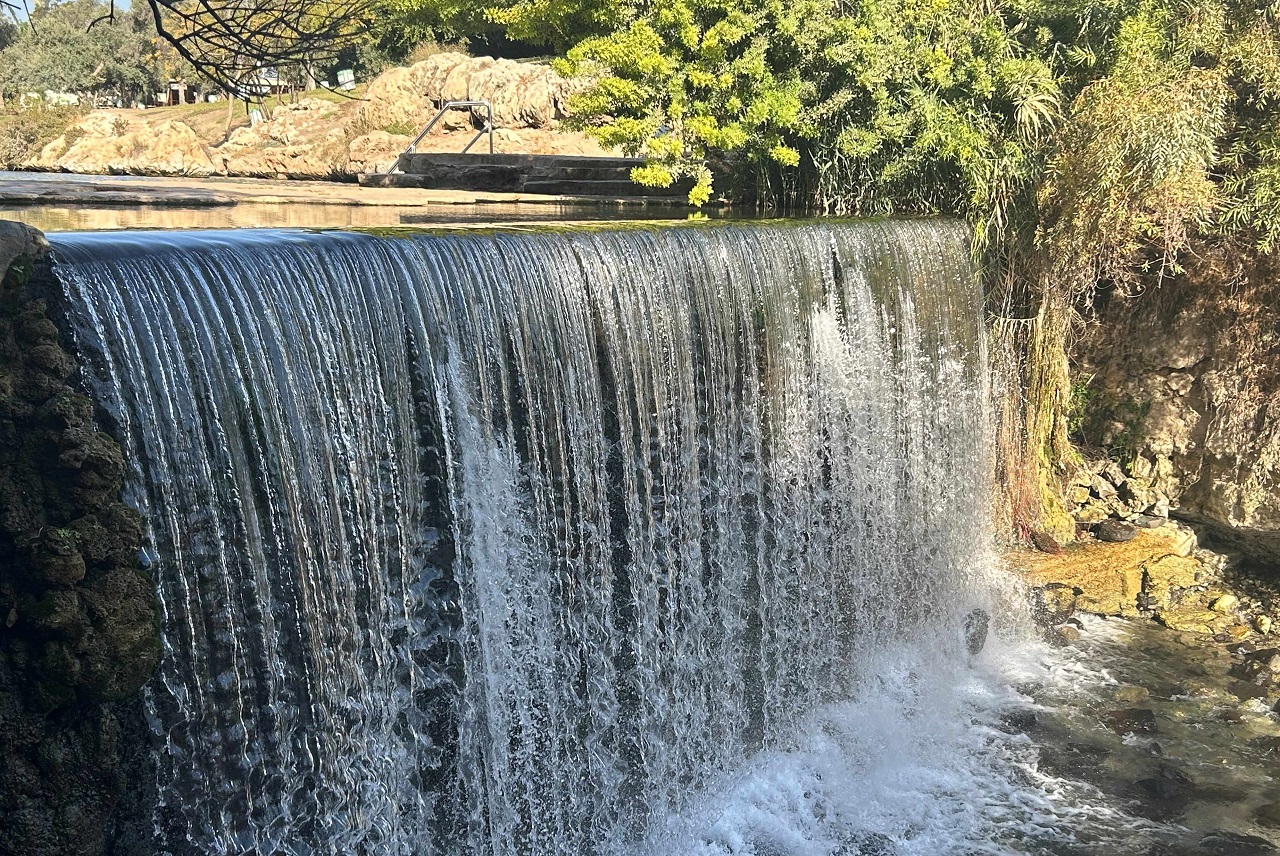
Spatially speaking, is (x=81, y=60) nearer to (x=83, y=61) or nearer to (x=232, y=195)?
(x=83, y=61)

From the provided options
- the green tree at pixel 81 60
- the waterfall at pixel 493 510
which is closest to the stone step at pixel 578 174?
the waterfall at pixel 493 510

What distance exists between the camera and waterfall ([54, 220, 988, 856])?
419cm

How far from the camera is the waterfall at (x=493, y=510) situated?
13.7 ft

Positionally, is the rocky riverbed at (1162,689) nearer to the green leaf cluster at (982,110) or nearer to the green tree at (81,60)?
the green leaf cluster at (982,110)

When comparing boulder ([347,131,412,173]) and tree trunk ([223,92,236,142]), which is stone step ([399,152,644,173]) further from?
tree trunk ([223,92,236,142])

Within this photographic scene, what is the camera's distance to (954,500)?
8844 mm

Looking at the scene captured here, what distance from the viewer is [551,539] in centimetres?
561

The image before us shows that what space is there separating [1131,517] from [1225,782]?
330 cm

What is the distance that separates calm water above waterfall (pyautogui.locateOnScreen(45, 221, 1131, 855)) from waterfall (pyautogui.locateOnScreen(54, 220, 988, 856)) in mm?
17

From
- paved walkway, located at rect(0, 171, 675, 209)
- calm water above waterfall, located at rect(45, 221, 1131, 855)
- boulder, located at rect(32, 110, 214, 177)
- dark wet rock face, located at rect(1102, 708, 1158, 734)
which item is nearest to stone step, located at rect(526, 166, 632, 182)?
paved walkway, located at rect(0, 171, 675, 209)

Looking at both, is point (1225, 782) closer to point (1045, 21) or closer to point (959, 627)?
point (959, 627)

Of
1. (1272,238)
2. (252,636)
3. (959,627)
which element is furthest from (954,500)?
(252,636)

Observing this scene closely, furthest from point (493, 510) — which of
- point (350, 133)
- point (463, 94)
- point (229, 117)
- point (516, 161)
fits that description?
point (229, 117)

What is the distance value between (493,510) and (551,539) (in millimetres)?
482
